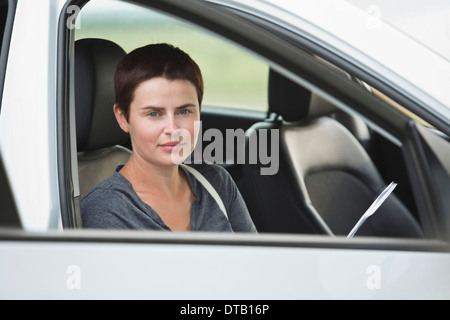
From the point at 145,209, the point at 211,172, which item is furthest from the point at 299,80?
the point at 211,172

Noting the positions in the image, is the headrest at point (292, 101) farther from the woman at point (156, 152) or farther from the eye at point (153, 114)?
the eye at point (153, 114)

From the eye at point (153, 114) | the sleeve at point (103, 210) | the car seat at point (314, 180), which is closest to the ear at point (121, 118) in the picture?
the eye at point (153, 114)

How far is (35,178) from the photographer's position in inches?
48.5

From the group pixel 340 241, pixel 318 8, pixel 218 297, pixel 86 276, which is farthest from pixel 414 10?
pixel 86 276

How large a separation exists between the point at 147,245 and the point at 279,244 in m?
0.26

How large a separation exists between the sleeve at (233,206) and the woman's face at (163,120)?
0.31 m

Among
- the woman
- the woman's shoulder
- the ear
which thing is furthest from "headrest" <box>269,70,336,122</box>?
the ear

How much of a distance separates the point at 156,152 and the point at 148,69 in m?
0.23

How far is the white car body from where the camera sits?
1.13 meters

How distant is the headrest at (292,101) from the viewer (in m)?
2.47

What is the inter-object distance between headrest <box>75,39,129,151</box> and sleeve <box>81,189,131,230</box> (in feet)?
1.29

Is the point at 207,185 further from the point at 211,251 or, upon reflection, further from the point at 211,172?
the point at 211,251

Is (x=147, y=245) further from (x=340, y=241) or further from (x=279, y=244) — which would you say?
(x=340, y=241)

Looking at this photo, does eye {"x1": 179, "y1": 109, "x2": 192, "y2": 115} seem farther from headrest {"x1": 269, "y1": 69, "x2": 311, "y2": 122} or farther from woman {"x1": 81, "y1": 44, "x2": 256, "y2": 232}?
headrest {"x1": 269, "y1": 69, "x2": 311, "y2": 122}
